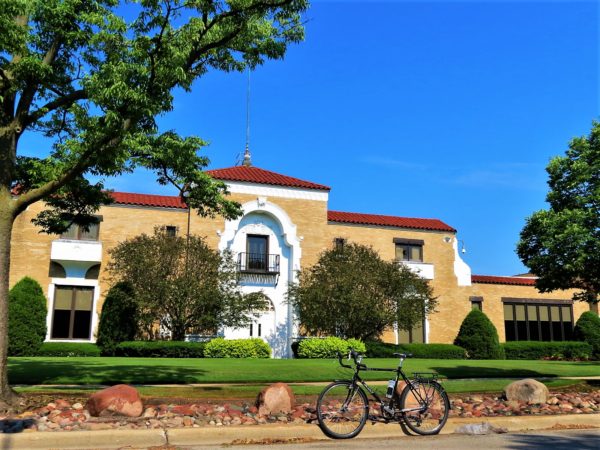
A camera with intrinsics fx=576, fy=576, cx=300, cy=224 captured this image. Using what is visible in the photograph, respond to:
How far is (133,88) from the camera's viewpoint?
31.9ft

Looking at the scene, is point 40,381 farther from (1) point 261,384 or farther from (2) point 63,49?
(2) point 63,49

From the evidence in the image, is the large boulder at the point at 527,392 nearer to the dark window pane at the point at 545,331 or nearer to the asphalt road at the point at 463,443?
the asphalt road at the point at 463,443

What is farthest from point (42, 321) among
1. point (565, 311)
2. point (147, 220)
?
point (565, 311)

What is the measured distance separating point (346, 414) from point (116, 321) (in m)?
22.5

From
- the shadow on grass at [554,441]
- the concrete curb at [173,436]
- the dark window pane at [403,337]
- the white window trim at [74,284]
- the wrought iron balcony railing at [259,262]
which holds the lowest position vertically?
the shadow on grass at [554,441]

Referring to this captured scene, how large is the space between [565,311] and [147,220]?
28917 mm

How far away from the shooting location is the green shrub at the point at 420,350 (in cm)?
2966

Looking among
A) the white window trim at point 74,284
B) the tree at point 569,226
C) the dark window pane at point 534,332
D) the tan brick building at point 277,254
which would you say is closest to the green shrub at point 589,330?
the tan brick building at point 277,254

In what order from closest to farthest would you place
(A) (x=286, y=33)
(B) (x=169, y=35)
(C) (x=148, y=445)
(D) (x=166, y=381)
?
(C) (x=148, y=445)
(B) (x=169, y=35)
(A) (x=286, y=33)
(D) (x=166, y=381)

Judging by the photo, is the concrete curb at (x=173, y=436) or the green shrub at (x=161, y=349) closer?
the concrete curb at (x=173, y=436)

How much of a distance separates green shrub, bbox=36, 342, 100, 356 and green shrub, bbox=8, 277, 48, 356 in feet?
1.09

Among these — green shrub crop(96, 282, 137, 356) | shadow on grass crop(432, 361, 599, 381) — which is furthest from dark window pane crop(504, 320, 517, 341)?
green shrub crop(96, 282, 137, 356)

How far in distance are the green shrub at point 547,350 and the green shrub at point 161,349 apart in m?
19.2

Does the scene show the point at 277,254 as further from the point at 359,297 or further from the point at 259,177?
the point at 359,297
